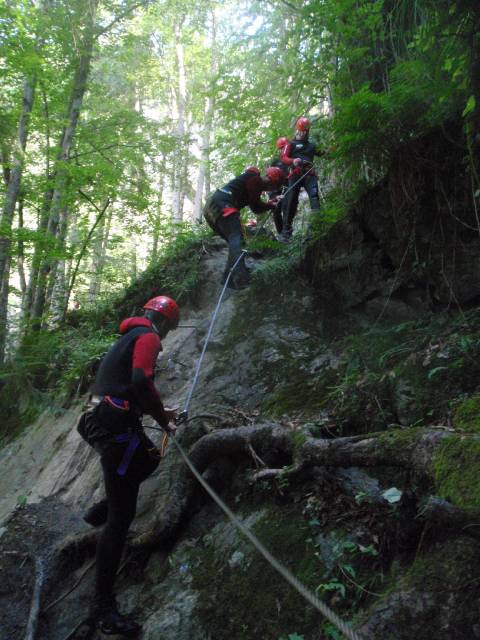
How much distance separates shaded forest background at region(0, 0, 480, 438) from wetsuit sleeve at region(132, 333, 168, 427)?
2.59 meters

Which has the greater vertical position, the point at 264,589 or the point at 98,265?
the point at 98,265

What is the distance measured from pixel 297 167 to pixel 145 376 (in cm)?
553

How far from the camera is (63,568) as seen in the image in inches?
163

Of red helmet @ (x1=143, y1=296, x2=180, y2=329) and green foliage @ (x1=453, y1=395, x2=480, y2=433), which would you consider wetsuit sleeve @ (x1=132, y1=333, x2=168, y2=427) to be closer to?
red helmet @ (x1=143, y1=296, x2=180, y2=329)

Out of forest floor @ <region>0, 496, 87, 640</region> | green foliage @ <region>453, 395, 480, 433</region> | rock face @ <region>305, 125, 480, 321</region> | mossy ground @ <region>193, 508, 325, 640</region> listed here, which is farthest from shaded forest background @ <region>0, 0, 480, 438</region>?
mossy ground @ <region>193, 508, 325, 640</region>

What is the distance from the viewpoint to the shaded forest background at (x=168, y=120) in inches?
157

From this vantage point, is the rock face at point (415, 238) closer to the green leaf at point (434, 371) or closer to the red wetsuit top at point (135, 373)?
the green leaf at point (434, 371)

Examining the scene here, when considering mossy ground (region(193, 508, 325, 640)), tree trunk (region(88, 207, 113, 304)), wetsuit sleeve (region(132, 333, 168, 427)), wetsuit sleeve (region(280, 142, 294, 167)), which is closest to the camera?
mossy ground (region(193, 508, 325, 640))

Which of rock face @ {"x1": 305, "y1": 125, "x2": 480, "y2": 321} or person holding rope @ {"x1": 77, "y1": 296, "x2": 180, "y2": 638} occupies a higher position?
rock face @ {"x1": 305, "y1": 125, "x2": 480, "y2": 321}

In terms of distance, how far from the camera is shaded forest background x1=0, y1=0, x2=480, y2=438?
13.1 ft

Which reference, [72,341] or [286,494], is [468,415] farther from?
[72,341]

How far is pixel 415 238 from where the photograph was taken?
15.2 ft

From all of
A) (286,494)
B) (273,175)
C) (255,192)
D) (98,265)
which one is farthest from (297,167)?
(98,265)

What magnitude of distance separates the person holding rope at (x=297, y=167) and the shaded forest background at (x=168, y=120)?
0.96ft
